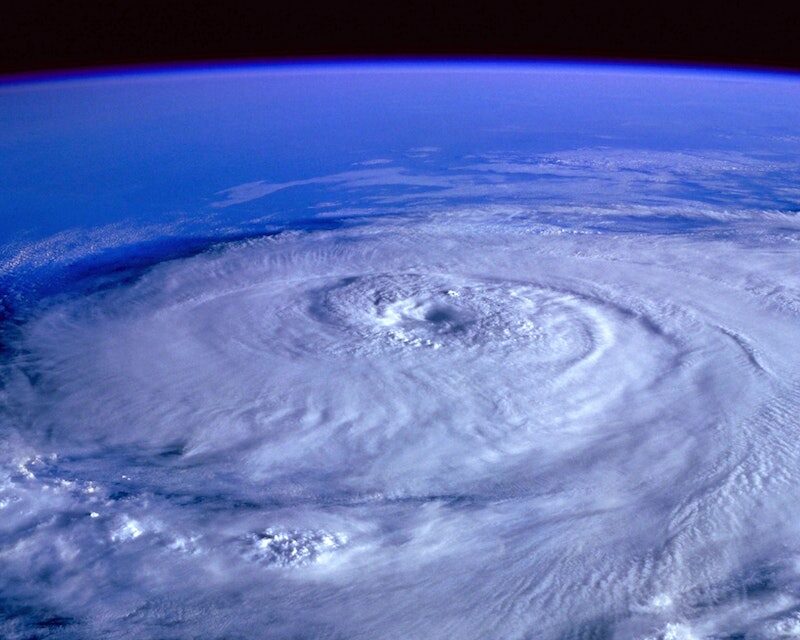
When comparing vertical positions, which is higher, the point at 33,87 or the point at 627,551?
the point at 33,87

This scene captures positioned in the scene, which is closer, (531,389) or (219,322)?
(531,389)

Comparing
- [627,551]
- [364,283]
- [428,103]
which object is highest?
[428,103]

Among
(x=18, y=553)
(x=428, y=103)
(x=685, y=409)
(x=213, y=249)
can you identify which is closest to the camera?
(x=18, y=553)

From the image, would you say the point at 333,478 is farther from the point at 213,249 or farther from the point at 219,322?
the point at 213,249

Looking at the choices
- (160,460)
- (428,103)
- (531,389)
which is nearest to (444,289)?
(531,389)

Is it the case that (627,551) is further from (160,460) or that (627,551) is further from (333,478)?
(160,460)

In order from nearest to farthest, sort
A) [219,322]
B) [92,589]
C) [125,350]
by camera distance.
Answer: [92,589] → [125,350] → [219,322]
